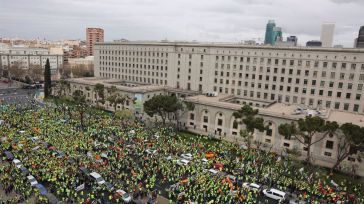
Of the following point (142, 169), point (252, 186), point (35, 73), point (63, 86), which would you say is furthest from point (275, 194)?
point (35, 73)

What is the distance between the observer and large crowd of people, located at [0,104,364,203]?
3412 centimetres

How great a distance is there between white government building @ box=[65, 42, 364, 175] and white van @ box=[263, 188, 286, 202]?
14.8m

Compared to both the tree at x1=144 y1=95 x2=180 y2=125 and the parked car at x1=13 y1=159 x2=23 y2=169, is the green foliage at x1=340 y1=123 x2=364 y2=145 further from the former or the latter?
the parked car at x1=13 y1=159 x2=23 y2=169

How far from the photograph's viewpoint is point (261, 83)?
7006 cm

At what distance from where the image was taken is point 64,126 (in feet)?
192

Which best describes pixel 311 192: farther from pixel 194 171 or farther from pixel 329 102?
pixel 329 102

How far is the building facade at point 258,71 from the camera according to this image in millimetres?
59719

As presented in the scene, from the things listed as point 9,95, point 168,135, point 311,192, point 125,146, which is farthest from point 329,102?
point 9,95

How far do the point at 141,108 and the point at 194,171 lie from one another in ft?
129

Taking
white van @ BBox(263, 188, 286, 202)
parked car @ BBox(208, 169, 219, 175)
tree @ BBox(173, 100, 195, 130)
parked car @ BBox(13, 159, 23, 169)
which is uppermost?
tree @ BBox(173, 100, 195, 130)

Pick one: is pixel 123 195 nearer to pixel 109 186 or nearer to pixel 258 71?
pixel 109 186

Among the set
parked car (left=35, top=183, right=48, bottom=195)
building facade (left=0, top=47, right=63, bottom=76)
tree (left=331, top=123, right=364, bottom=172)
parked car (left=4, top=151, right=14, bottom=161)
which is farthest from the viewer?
building facade (left=0, top=47, right=63, bottom=76)

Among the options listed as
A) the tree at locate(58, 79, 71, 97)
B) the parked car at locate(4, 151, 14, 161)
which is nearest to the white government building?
the tree at locate(58, 79, 71, 97)

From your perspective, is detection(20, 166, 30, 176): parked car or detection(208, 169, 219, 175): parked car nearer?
detection(20, 166, 30, 176): parked car
